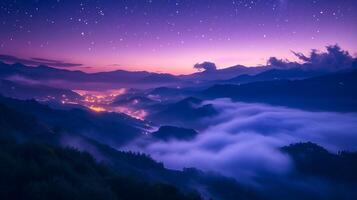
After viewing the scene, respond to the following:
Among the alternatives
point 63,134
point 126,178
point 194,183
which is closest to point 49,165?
point 126,178

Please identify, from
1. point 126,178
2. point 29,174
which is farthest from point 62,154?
point 29,174

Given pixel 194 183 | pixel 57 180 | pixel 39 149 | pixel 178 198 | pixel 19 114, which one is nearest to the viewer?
pixel 57 180

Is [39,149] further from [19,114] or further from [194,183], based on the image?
[194,183]

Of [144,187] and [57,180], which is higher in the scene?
[57,180]

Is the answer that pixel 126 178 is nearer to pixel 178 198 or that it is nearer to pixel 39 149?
pixel 178 198

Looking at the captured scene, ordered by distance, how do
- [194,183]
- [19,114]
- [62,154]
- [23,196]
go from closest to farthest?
[23,196] < [62,154] < [19,114] < [194,183]

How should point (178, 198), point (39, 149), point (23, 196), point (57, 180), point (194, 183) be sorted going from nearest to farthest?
point (23, 196)
point (57, 180)
point (39, 149)
point (178, 198)
point (194, 183)

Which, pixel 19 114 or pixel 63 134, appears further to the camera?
pixel 63 134

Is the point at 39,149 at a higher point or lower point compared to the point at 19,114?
higher

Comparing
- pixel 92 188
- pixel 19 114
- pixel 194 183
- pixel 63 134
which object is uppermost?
pixel 92 188
